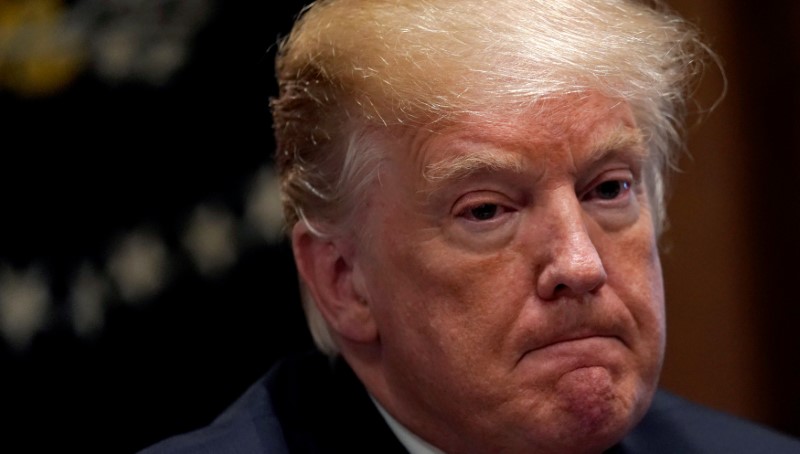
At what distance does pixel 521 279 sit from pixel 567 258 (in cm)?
7

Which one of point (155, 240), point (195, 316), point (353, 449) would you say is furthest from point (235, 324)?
point (353, 449)

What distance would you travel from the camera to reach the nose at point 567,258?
66.6 inches

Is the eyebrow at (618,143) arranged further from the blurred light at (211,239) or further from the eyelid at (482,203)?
the blurred light at (211,239)

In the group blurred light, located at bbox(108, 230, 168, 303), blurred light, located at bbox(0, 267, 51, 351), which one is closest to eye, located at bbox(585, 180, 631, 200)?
blurred light, located at bbox(108, 230, 168, 303)

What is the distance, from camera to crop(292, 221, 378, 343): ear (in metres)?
1.90

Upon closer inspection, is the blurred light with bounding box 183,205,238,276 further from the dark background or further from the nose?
the nose

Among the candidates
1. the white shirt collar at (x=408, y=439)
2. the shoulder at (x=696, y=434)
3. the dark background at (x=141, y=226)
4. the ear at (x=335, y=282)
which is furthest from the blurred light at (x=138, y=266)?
the shoulder at (x=696, y=434)

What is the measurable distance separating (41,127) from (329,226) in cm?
84

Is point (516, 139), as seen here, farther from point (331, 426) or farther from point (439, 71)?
point (331, 426)

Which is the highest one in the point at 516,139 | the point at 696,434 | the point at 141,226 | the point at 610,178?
the point at 516,139

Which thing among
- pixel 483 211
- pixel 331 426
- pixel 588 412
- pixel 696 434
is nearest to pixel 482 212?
pixel 483 211

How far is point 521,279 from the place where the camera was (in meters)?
1.72

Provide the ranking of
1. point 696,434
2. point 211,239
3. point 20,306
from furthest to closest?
point 211,239
point 20,306
point 696,434

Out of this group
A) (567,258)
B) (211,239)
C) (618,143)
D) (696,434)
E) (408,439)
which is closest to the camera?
(567,258)
